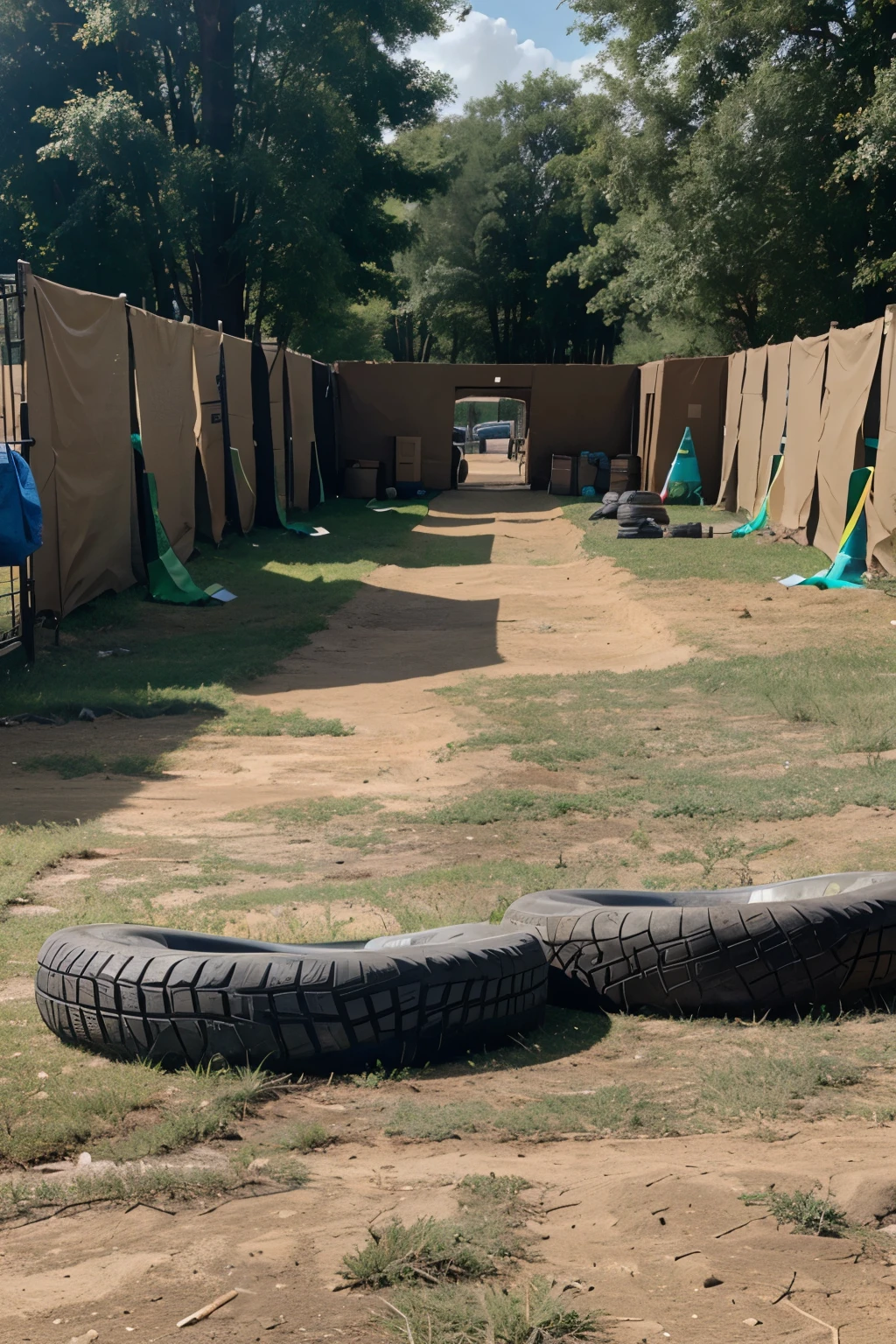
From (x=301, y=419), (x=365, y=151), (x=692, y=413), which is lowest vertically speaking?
(x=301, y=419)

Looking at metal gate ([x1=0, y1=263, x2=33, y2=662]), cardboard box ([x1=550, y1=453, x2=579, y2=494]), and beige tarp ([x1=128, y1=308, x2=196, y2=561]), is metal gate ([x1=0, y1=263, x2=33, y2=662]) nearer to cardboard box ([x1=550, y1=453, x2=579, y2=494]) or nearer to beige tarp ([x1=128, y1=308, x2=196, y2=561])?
beige tarp ([x1=128, y1=308, x2=196, y2=561])

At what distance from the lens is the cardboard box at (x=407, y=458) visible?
2972cm

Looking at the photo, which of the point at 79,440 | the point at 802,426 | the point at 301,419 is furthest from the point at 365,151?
the point at 79,440

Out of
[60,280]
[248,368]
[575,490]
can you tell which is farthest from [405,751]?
[60,280]

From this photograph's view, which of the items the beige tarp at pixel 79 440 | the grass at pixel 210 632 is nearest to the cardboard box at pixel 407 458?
the grass at pixel 210 632

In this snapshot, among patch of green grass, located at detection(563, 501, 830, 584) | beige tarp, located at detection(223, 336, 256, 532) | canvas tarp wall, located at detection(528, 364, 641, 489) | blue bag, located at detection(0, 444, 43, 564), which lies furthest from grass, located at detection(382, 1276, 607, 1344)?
canvas tarp wall, located at detection(528, 364, 641, 489)

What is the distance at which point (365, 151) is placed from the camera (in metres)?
31.0

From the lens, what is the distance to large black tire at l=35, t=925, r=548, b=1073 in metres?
3.49

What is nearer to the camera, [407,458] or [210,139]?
[210,139]

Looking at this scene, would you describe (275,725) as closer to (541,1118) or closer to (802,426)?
(541,1118)

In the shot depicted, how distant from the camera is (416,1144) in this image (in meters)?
3.05

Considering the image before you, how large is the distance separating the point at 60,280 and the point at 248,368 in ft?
40.2

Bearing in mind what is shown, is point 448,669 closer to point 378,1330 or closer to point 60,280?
point 378,1330

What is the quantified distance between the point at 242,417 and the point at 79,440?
7.52m
